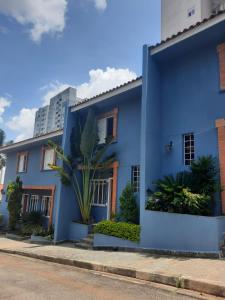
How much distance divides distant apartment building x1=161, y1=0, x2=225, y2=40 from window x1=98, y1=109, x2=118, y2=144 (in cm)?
1174

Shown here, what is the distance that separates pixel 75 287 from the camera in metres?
5.69

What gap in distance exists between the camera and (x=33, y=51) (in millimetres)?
11750

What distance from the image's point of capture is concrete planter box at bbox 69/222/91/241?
484 inches

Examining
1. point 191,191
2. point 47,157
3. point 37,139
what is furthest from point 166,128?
point 37,139

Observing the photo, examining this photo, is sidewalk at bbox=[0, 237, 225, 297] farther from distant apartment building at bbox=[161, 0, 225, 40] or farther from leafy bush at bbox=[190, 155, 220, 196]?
distant apartment building at bbox=[161, 0, 225, 40]

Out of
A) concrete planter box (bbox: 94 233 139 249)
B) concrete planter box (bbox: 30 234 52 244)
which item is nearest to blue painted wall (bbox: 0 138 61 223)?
concrete planter box (bbox: 30 234 52 244)

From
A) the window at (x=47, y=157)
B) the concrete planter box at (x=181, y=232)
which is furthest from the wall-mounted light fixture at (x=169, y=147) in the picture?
the window at (x=47, y=157)

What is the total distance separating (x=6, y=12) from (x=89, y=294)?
9661 mm

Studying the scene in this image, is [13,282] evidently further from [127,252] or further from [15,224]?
[15,224]

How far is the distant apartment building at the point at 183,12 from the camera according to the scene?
66.8 ft

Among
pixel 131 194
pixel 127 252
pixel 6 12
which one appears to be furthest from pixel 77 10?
pixel 127 252

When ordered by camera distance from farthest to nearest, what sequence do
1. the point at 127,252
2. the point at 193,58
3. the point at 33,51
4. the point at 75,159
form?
the point at 75,159, the point at 33,51, the point at 193,58, the point at 127,252

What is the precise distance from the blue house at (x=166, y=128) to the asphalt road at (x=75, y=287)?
104 inches

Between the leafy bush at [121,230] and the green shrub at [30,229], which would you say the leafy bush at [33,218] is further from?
the leafy bush at [121,230]
